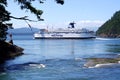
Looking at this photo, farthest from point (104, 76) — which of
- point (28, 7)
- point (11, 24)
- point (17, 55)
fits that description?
point (17, 55)

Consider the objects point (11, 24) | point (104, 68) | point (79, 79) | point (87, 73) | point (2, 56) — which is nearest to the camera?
point (79, 79)

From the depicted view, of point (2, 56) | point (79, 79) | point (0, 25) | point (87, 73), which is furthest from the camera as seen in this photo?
point (2, 56)

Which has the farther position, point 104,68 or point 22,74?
point 104,68

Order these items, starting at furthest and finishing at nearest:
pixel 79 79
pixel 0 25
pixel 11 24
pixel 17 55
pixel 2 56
A: pixel 17 55 < pixel 2 56 < pixel 11 24 < pixel 0 25 < pixel 79 79

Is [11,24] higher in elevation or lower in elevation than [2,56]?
higher

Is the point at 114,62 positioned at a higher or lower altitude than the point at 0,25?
lower

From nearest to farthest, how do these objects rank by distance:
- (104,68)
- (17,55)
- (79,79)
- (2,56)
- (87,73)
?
(79,79)
(87,73)
(104,68)
(2,56)
(17,55)

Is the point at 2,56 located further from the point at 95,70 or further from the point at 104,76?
the point at 104,76

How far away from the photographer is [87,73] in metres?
39.5

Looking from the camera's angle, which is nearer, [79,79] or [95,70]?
[79,79]

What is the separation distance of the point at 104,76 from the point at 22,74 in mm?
8380

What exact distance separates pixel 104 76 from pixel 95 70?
4315 millimetres

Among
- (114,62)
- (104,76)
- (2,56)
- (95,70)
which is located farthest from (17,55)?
(104,76)

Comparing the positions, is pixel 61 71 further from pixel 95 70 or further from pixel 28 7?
pixel 28 7
